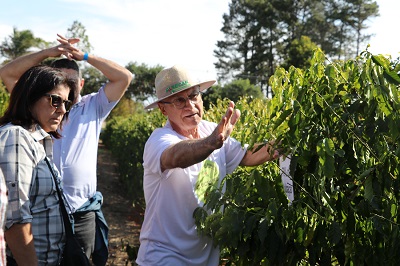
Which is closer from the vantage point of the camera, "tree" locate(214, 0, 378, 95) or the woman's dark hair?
the woman's dark hair

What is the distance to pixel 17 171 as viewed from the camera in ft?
7.62

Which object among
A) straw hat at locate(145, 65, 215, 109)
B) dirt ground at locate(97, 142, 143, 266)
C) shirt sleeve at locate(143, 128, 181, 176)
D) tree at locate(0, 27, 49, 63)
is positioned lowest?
dirt ground at locate(97, 142, 143, 266)

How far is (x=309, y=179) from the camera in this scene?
2.20 m

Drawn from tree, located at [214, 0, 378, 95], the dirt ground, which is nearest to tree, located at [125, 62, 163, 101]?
tree, located at [214, 0, 378, 95]

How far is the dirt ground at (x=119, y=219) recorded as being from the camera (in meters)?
7.25

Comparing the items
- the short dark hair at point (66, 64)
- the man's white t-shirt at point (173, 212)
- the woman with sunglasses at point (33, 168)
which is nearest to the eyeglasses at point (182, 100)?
the man's white t-shirt at point (173, 212)

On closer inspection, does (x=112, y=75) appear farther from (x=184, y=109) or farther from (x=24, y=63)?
(x=184, y=109)

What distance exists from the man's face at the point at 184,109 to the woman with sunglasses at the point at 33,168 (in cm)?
52

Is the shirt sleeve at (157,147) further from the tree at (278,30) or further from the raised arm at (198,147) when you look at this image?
the tree at (278,30)

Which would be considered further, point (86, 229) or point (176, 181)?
point (86, 229)

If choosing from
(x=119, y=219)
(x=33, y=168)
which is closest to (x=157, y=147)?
(x=33, y=168)

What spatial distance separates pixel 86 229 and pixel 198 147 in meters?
1.56

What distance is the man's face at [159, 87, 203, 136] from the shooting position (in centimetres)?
268

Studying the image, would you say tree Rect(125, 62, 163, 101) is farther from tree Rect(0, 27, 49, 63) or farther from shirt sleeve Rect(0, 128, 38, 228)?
shirt sleeve Rect(0, 128, 38, 228)
